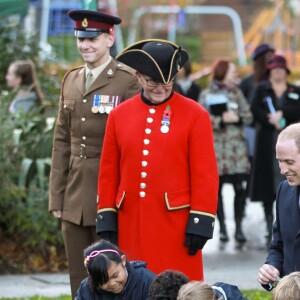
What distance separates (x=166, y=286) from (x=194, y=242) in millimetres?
742

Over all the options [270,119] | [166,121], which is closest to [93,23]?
[166,121]

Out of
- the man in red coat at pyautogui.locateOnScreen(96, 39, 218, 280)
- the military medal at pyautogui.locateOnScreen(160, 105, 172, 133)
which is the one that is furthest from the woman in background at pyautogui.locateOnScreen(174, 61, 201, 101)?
the military medal at pyautogui.locateOnScreen(160, 105, 172, 133)

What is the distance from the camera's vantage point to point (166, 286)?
5461 mm

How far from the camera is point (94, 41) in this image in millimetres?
6715

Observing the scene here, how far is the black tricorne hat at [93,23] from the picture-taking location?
6.71 meters

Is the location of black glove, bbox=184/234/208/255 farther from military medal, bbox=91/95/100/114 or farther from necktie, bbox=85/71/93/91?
necktie, bbox=85/71/93/91

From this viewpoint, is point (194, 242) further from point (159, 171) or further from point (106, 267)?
point (106, 267)

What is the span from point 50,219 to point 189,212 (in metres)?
3.44

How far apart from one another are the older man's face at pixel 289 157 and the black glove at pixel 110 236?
1423 mm

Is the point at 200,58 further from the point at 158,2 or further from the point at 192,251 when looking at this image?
the point at 192,251

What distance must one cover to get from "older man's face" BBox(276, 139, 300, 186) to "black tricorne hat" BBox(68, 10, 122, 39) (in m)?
1.86

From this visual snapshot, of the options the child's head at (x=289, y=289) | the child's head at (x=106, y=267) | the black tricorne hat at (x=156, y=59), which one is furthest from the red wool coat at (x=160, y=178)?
the child's head at (x=289, y=289)

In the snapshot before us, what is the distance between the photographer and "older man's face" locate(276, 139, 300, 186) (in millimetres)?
5262

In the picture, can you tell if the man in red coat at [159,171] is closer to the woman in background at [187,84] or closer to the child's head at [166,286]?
the child's head at [166,286]
